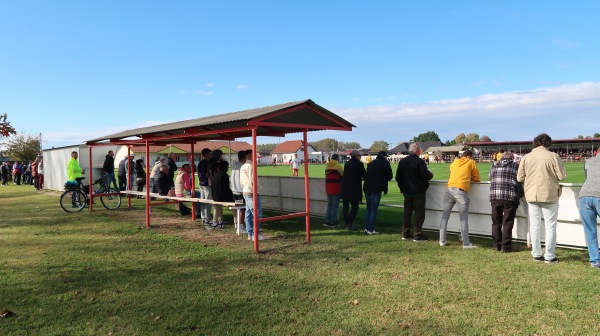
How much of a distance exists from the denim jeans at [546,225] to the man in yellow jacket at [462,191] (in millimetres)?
1132

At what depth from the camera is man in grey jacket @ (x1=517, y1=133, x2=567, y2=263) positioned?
19.8 feet

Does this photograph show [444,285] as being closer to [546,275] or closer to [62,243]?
[546,275]

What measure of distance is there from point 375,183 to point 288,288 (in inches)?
158

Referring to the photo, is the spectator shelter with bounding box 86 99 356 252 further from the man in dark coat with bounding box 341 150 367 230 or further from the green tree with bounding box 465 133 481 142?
the green tree with bounding box 465 133 481 142

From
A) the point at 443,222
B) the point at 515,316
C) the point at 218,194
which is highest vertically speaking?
the point at 218,194

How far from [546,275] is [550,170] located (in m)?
1.58

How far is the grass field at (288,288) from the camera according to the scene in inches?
161

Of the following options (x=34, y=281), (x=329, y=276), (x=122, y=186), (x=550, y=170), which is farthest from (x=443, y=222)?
(x=122, y=186)

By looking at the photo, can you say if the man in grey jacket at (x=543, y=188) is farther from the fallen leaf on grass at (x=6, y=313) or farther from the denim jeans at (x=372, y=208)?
the fallen leaf on grass at (x=6, y=313)

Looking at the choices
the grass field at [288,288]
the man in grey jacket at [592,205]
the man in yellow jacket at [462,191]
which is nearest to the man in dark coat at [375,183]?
the grass field at [288,288]

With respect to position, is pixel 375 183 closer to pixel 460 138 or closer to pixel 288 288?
pixel 288 288

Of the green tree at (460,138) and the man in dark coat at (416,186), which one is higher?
the green tree at (460,138)

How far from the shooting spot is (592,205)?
574 centimetres

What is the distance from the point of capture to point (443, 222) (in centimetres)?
744
